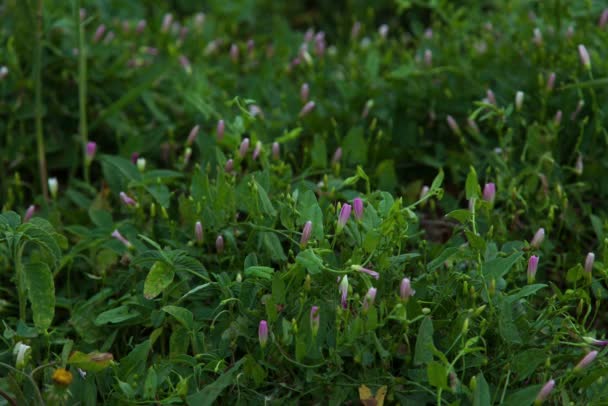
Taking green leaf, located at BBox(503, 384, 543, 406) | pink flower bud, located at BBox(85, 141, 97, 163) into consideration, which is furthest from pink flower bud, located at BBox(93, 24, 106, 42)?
green leaf, located at BBox(503, 384, 543, 406)

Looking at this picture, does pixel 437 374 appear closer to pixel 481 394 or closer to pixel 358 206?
pixel 481 394

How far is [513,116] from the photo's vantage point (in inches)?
114

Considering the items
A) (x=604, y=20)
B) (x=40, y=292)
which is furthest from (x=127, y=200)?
(x=604, y=20)

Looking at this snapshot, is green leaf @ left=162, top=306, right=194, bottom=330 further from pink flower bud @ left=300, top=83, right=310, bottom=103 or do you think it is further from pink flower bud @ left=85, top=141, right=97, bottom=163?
pink flower bud @ left=300, top=83, right=310, bottom=103

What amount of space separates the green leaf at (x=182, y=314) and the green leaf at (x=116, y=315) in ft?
0.44

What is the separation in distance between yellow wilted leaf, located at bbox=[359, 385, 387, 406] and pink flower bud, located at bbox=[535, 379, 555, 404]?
331 mm

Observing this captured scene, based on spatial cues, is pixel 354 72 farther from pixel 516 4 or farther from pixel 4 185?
pixel 4 185

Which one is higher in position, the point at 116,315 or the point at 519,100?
the point at 519,100

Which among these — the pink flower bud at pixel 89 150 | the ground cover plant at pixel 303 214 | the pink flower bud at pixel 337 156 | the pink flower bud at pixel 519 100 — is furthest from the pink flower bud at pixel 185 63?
the pink flower bud at pixel 519 100

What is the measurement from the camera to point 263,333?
1968 millimetres

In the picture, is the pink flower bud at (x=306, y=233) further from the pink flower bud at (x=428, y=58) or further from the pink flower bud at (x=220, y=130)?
the pink flower bud at (x=428, y=58)

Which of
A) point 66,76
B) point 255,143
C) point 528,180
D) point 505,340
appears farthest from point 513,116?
point 66,76

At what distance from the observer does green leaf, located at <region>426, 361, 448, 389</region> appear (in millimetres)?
1794

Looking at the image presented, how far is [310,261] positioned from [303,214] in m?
0.17
